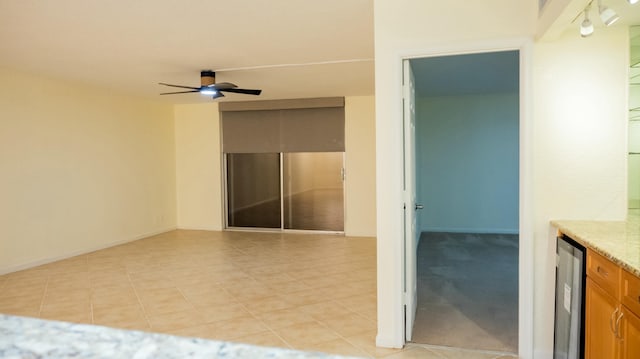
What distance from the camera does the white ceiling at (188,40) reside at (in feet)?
9.95

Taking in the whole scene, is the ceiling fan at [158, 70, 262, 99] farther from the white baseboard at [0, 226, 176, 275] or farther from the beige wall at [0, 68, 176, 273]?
the white baseboard at [0, 226, 176, 275]

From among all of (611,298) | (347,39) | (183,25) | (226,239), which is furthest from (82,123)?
(611,298)

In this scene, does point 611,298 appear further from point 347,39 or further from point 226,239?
point 226,239

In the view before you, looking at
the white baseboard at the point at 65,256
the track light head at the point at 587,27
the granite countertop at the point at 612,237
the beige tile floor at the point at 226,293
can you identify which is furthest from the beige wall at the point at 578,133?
the white baseboard at the point at 65,256

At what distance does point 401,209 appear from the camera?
284 cm

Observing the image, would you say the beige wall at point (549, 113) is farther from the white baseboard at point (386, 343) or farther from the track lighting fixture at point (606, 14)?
the white baseboard at point (386, 343)

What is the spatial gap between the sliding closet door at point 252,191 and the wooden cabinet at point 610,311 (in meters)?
6.03

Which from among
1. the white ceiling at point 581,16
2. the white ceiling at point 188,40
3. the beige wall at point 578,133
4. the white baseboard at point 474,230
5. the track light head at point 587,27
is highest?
the white ceiling at point 188,40

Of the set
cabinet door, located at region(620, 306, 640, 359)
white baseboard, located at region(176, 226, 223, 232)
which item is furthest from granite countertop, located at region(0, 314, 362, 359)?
white baseboard, located at region(176, 226, 223, 232)

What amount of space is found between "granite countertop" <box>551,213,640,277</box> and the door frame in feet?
1.00

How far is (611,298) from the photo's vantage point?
6.27 ft

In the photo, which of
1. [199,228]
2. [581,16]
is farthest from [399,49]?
[199,228]

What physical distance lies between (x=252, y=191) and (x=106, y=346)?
7098mm

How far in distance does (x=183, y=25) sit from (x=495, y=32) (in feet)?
7.93
